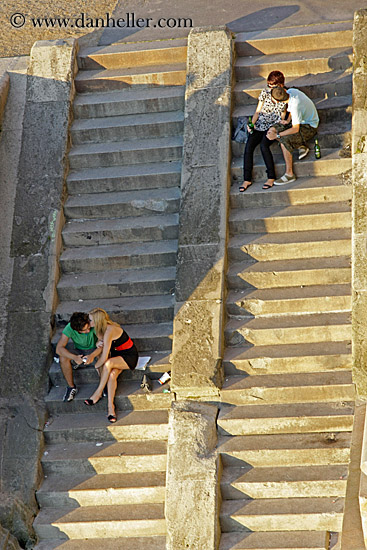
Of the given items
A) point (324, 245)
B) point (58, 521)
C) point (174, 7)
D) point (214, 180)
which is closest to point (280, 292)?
point (324, 245)

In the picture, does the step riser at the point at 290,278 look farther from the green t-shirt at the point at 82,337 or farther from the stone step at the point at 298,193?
the green t-shirt at the point at 82,337

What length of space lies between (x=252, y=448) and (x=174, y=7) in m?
7.31

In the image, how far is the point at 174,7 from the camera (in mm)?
12203

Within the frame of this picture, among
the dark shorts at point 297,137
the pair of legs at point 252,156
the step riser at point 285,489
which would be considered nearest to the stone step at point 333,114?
the dark shorts at point 297,137

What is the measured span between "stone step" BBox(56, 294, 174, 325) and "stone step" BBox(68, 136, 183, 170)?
1.85m

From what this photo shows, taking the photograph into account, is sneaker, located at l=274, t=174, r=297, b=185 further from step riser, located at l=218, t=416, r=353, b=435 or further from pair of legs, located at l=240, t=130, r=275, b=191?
step riser, located at l=218, t=416, r=353, b=435

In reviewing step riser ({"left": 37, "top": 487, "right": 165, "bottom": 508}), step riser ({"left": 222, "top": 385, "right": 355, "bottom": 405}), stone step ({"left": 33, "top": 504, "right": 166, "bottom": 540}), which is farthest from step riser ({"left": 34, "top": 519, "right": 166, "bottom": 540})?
step riser ({"left": 222, "top": 385, "right": 355, "bottom": 405})

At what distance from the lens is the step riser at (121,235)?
364 inches

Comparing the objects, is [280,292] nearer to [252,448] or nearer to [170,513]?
[252,448]

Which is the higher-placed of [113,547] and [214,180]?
[214,180]

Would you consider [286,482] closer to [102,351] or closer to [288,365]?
[288,365]

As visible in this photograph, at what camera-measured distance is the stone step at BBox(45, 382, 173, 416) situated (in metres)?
8.32

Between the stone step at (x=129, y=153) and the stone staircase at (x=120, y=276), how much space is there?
1 cm

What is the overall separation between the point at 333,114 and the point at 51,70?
12.0 ft
